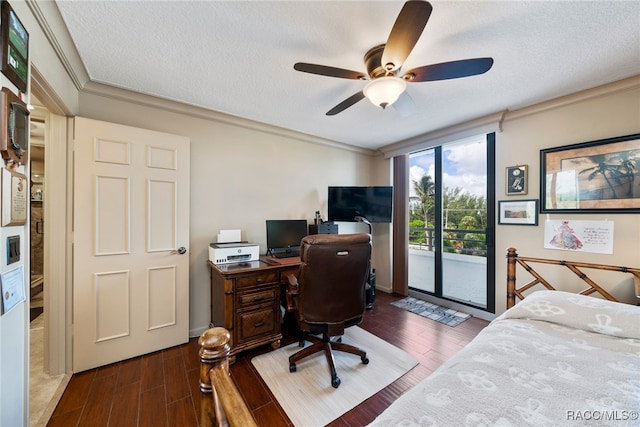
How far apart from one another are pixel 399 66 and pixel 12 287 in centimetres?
223

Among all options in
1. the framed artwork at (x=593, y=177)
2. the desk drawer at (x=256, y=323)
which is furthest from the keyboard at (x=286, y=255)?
the framed artwork at (x=593, y=177)

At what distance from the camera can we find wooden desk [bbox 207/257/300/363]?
2.07 metres

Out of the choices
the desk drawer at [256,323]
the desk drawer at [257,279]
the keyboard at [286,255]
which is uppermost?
the keyboard at [286,255]

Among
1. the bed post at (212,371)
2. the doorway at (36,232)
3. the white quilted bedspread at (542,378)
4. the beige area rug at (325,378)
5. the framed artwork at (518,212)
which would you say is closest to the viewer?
the bed post at (212,371)

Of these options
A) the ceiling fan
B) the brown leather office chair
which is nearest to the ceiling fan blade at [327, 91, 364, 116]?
the ceiling fan

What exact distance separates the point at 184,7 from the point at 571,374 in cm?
258

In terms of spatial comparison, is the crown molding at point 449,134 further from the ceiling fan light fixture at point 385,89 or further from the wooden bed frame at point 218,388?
→ the wooden bed frame at point 218,388

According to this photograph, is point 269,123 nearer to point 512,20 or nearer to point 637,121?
point 512,20

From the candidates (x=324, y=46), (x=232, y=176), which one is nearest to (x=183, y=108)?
(x=232, y=176)

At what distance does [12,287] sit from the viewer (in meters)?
1.03

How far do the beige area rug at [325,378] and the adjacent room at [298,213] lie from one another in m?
0.02

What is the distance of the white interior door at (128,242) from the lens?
1.93 metres

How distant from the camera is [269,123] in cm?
296

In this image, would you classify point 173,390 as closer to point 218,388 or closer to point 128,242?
point 128,242
